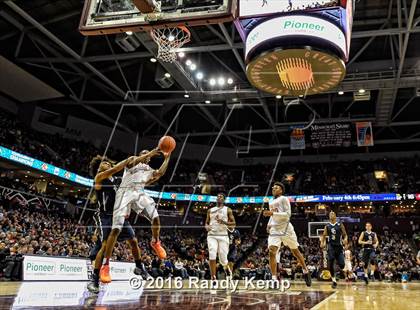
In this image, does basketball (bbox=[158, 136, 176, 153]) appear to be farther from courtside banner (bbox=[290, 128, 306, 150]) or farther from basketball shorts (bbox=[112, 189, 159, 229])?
courtside banner (bbox=[290, 128, 306, 150])

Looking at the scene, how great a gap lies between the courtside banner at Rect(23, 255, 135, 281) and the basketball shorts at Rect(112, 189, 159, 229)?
26.8 feet

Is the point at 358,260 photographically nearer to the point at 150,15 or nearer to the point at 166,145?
the point at 150,15

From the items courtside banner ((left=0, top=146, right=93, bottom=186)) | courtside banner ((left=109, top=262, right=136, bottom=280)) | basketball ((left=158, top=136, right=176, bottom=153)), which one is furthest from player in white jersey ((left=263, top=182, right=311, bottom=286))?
courtside banner ((left=0, top=146, right=93, bottom=186))

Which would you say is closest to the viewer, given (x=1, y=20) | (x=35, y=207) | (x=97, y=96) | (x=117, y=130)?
(x=1, y=20)

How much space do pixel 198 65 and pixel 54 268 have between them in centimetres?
1191

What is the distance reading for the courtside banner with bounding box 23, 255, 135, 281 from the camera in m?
12.3

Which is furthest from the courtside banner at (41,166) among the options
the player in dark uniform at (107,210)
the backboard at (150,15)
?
the player in dark uniform at (107,210)

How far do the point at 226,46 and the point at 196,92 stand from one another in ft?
13.8

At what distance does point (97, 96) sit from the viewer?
90.5 ft

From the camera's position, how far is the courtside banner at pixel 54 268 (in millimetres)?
12297

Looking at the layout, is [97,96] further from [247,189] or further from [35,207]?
[247,189]

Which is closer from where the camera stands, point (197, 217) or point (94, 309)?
point (94, 309)

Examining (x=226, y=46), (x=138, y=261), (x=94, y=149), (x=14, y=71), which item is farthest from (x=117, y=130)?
(x=138, y=261)

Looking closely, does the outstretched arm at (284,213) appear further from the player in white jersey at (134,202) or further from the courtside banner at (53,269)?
the courtside banner at (53,269)
